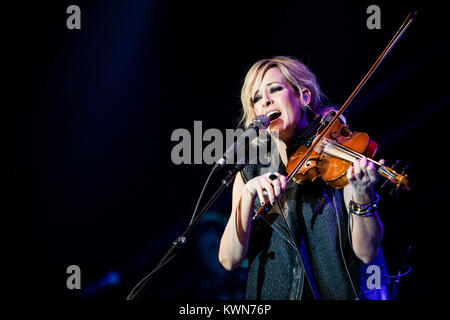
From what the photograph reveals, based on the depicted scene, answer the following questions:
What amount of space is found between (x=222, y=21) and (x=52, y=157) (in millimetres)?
1994

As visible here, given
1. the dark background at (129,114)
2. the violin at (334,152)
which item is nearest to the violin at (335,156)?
the violin at (334,152)

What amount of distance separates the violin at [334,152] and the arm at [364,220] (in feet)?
0.33

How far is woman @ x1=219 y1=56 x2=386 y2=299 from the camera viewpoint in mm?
1470

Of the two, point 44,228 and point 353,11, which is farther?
point 44,228

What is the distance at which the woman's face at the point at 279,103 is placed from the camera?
191 centimetres

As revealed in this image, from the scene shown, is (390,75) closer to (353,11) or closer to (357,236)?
Answer: (353,11)

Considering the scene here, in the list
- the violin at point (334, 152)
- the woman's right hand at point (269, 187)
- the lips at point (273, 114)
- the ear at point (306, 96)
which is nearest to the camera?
the woman's right hand at point (269, 187)

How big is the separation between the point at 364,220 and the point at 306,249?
302mm

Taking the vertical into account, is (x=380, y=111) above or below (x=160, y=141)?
above

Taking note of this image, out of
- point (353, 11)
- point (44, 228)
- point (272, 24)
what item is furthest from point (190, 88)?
point (44, 228)

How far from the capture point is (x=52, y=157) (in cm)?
346

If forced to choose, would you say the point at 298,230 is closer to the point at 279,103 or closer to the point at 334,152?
the point at 334,152

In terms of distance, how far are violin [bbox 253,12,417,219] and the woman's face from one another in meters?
0.14

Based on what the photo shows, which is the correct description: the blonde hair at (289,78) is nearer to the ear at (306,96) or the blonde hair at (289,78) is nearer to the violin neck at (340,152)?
the ear at (306,96)
